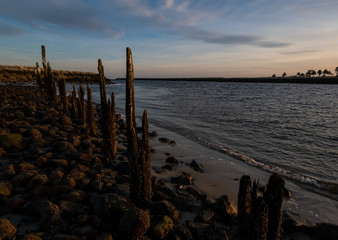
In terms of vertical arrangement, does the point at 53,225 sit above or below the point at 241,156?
above

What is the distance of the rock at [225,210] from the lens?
4371mm

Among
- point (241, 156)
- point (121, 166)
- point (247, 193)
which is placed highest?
point (247, 193)

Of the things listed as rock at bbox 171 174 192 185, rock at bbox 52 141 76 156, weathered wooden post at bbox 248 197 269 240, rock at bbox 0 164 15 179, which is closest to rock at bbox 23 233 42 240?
rock at bbox 0 164 15 179

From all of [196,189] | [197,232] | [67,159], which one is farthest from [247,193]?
[67,159]

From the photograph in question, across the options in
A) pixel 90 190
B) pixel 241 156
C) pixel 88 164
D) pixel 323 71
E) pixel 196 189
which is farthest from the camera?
pixel 323 71

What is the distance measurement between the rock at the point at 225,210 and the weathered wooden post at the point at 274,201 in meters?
1.61

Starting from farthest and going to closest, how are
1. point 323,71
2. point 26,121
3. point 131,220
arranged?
1. point 323,71
2. point 26,121
3. point 131,220

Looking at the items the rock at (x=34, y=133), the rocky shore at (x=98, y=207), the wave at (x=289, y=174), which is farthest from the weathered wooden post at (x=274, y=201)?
the rock at (x=34, y=133)

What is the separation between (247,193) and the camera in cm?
274

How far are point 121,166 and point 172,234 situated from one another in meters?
3.25

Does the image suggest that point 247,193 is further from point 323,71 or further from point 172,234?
point 323,71

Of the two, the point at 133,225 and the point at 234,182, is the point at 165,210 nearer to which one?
the point at 133,225

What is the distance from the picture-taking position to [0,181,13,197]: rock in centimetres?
440

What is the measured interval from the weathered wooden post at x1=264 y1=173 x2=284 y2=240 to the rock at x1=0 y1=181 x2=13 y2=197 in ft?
16.9
